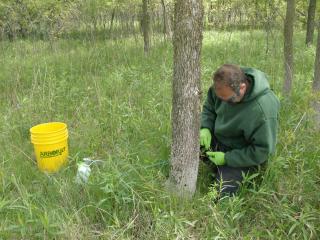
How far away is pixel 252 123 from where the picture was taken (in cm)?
254

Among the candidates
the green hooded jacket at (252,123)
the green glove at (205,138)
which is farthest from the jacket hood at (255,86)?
the green glove at (205,138)

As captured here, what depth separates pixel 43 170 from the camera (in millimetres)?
3039

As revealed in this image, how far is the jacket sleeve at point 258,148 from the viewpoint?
2.49 m

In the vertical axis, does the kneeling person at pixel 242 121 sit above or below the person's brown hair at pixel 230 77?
below

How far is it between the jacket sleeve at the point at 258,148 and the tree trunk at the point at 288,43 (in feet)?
5.57

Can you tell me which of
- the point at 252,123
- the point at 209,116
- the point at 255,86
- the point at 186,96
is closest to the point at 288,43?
the point at 209,116

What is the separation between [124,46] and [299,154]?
445cm

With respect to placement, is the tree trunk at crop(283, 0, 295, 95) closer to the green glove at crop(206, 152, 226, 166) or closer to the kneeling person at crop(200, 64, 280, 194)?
the kneeling person at crop(200, 64, 280, 194)

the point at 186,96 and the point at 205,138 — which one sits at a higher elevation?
the point at 186,96

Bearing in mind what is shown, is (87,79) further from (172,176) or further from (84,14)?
(172,176)

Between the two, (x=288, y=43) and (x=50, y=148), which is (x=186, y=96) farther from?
(x=288, y=43)

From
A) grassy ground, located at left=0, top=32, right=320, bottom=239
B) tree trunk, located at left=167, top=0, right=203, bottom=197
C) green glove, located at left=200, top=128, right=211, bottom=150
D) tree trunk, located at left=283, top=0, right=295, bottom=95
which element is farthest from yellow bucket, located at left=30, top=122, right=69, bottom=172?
tree trunk, located at left=283, top=0, right=295, bottom=95

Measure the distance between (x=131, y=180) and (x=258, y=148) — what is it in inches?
37.1

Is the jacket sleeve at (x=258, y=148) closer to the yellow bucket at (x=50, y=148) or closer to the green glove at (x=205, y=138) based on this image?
the green glove at (x=205, y=138)
